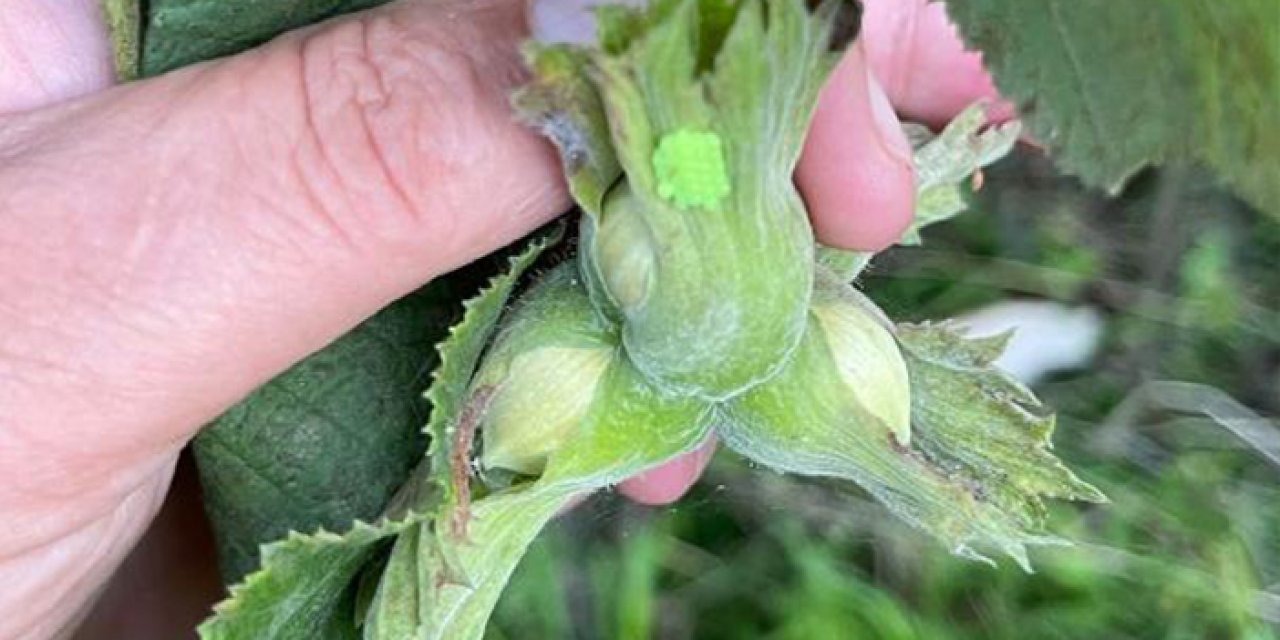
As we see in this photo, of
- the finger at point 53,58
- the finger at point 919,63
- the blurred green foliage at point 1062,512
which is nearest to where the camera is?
the finger at point 53,58

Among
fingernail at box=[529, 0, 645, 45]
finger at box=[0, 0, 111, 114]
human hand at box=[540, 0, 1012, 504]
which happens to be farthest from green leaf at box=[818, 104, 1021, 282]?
finger at box=[0, 0, 111, 114]

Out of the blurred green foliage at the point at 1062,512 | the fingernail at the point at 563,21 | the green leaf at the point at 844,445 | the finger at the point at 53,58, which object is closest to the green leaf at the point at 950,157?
the green leaf at the point at 844,445

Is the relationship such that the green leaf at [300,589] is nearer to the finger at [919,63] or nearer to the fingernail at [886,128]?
the fingernail at [886,128]

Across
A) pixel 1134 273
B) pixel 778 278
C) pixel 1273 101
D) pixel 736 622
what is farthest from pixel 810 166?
pixel 1134 273

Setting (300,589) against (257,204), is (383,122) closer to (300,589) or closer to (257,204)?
(257,204)

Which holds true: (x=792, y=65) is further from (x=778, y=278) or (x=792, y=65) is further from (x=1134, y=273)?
(x=1134, y=273)

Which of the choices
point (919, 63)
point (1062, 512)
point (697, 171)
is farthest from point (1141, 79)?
point (1062, 512)
